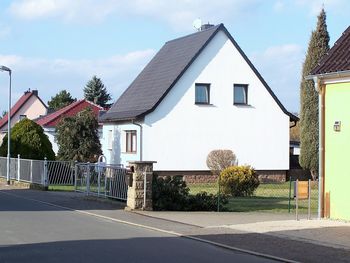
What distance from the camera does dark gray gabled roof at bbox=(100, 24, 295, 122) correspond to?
123 ft

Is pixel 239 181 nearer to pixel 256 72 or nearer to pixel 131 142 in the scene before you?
pixel 131 142

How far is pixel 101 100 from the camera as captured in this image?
9356 cm

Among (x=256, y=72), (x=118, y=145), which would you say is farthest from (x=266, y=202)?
(x=118, y=145)

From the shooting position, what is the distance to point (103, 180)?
80.3ft

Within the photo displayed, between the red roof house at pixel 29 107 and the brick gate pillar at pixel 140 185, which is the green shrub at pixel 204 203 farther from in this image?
the red roof house at pixel 29 107

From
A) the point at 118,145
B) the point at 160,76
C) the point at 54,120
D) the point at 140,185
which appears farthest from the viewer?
→ the point at 54,120

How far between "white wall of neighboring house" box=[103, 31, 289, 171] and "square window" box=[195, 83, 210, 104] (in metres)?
0.25

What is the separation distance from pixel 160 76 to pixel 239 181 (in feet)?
46.2

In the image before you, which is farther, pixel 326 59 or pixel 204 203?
pixel 204 203

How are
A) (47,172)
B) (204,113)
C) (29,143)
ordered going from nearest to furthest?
1. (47,172)
2. (204,113)
3. (29,143)

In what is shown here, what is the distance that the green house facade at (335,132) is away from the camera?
17312 millimetres

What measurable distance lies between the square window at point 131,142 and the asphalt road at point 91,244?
20.5m

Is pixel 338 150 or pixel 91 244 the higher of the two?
pixel 338 150

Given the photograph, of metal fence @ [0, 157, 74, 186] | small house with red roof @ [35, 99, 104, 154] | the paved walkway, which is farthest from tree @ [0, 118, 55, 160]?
small house with red roof @ [35, 99, 104, 154]
